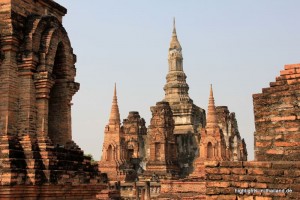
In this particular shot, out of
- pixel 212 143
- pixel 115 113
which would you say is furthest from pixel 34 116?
pixel 115 113

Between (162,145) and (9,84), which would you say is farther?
(162,145)

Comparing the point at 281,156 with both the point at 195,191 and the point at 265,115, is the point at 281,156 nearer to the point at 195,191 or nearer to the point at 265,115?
the point at 265,115

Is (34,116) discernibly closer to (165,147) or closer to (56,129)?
(56,129)

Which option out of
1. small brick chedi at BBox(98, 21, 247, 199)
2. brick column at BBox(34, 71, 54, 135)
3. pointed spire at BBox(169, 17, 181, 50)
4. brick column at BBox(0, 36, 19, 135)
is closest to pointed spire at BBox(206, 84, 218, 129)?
small brick chedi at BBox(98, 21, 247, 199)

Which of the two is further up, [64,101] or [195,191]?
[64,101]

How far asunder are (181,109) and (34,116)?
3259 cm

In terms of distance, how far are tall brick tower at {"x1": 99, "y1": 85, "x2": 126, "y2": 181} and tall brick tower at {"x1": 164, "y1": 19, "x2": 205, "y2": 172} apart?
5.33 m

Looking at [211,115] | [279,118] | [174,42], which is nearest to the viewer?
[279,118]

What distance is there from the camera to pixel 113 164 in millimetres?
31797

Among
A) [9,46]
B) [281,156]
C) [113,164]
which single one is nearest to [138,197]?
[113,164]

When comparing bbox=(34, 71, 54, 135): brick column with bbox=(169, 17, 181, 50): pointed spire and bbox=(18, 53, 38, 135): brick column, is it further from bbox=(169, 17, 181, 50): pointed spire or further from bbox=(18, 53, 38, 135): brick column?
bbox=(169, 17, 181, 50): pointed spire

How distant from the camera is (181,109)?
40375 mm

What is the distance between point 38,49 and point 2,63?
2.46 ft

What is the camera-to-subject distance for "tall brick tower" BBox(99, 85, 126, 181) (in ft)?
104
